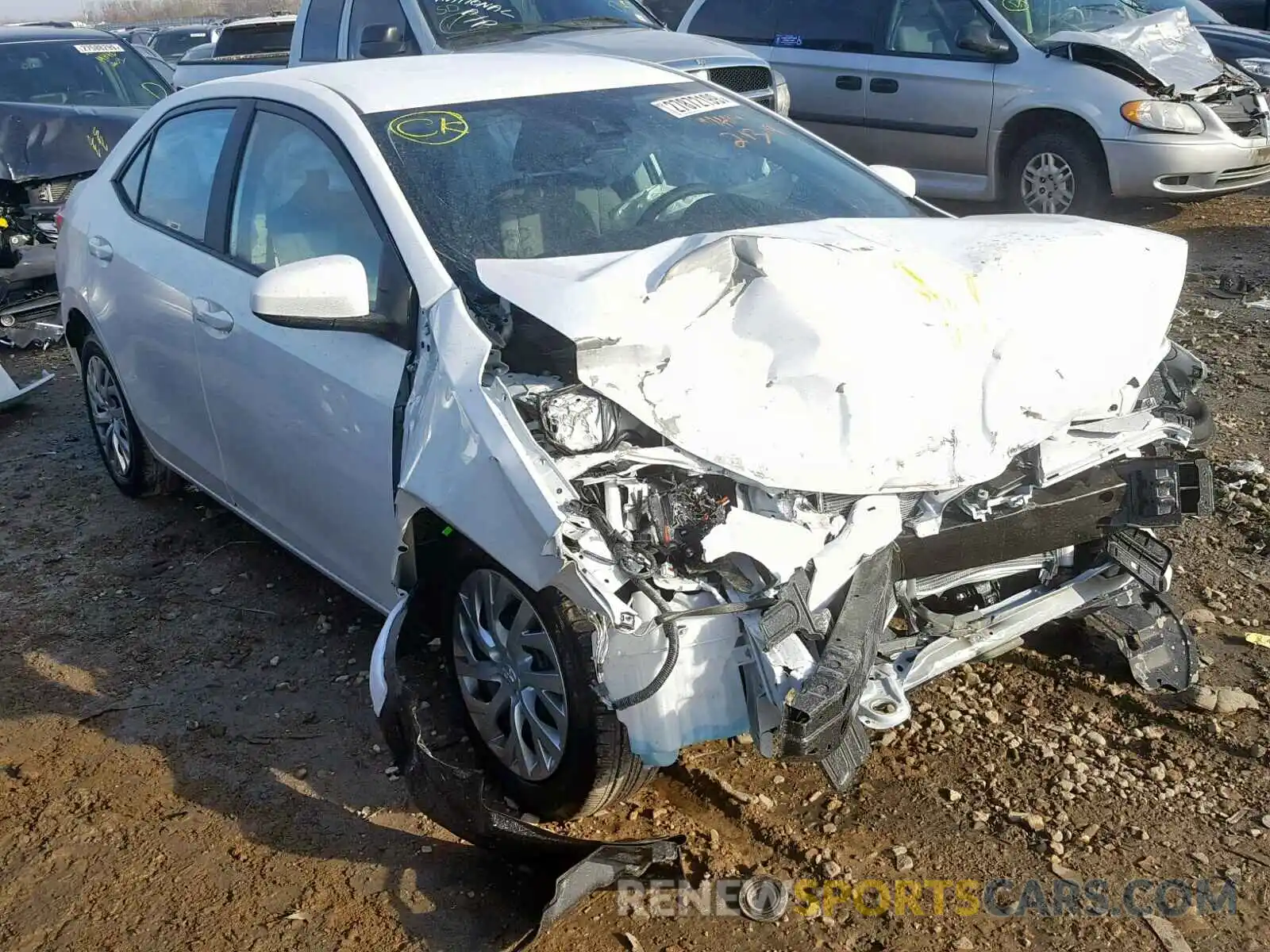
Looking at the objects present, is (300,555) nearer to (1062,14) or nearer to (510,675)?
(510,675)

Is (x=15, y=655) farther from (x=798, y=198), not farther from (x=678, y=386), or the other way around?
(x=798, y=198)

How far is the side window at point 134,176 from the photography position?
4754mm

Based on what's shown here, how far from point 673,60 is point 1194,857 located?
19.3ft

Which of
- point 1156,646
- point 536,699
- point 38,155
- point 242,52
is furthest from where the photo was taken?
point 242,52

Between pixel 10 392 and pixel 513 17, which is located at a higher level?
pixel 513 17

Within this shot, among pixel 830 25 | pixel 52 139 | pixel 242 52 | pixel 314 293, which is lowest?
pixel 52 139

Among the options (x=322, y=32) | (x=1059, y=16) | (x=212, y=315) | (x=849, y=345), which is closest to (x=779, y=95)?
(x=1059, y=16)

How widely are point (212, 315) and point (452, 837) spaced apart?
1.87 meters

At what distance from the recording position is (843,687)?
257cm

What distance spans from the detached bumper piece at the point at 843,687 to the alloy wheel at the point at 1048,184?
6275 mm

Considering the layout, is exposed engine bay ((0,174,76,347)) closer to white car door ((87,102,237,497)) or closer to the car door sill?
white car door ((87,102,237,497))

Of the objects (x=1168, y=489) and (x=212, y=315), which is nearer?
(x=1168, y=489)

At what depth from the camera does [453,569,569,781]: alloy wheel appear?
3.02 metres

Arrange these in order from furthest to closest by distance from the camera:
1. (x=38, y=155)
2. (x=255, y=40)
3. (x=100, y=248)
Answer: (x=255, y=40) < (x=38, y=155) < (x=100, y=248)
